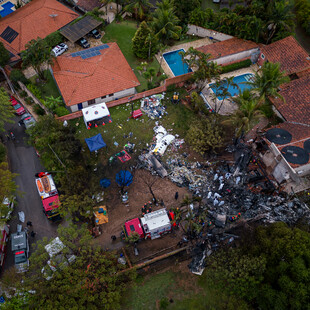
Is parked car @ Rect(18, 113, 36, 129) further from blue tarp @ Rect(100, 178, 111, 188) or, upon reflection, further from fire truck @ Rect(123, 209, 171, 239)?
fire truck @ Rect(123, 209, 171, 239)

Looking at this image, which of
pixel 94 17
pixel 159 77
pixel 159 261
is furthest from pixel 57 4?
pixel 159 261

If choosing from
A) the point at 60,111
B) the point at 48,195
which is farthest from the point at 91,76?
the point at 48,195

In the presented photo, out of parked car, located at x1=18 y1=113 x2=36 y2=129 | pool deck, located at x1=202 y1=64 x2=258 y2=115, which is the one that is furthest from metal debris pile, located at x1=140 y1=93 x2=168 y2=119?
parked car, located at x1=18 y1=113 x2=36 y2=129

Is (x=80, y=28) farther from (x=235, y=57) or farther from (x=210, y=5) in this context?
(x=235, y=57)

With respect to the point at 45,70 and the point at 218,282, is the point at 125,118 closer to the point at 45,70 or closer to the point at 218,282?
the point at 45,70

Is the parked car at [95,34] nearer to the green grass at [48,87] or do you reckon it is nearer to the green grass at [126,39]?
the green grass at [126,39]
